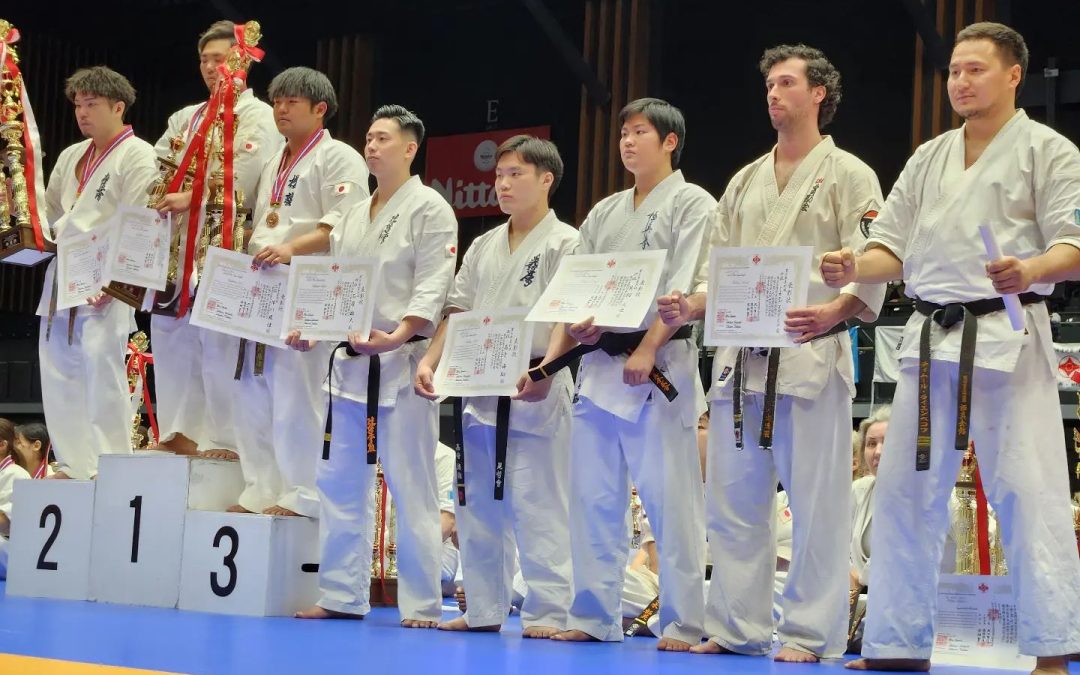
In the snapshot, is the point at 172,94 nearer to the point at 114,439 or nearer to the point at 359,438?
the point at 114,439

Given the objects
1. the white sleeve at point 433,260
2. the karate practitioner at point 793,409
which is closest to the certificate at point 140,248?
the white sleeve at point 433,260

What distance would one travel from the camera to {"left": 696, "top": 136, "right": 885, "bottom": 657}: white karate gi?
4.24 metres

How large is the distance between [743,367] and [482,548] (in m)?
1.36

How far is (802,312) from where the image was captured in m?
4.07

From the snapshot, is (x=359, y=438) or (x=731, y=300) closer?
(x=731, y=300)

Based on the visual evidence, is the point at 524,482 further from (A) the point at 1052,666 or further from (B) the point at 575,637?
(A) the point at 1052,666

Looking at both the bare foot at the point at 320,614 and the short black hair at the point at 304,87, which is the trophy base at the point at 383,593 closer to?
the bare foot at the point at 320,614

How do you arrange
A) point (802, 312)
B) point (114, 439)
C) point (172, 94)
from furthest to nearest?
point (172, 94), point (114, 439), point (802, 312)

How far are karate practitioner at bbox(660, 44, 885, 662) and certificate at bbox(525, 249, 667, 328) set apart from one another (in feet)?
0.36

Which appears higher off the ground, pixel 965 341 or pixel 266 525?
pixel 965 341

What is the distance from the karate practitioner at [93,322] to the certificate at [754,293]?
10.6 ft

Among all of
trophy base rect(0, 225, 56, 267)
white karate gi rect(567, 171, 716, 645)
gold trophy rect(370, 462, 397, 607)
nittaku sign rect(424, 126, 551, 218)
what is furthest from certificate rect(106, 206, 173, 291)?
nittaku sign rect(424, 126, 551, 218)

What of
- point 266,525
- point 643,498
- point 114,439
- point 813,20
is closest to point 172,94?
point 813,20

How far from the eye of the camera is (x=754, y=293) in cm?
421
